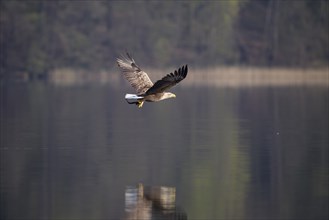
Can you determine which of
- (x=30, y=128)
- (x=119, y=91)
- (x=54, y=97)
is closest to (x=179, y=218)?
(x=30, y=128)

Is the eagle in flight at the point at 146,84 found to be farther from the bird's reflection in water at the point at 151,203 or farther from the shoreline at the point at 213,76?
the shoreline at the point at 213,76

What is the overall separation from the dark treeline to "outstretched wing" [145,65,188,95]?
55.8 meters

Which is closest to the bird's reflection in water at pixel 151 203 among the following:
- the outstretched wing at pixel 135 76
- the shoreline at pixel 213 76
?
the outstretched wing at pixel 135 76

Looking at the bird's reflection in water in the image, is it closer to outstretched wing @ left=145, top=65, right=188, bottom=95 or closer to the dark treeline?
outstretched wing @ left=145, top=65, right=188, bottom=95

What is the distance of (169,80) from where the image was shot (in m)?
16.3

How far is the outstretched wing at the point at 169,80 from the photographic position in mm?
15816

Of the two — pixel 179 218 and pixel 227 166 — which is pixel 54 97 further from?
pixel 179 218

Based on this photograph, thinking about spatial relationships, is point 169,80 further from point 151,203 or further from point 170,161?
point 151,203

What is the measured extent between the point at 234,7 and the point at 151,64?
29.4 ft

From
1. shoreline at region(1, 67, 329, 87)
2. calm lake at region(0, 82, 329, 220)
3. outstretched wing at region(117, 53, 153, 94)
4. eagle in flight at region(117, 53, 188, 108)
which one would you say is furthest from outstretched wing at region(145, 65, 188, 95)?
shoreline at region(1, 67, 329, 87)

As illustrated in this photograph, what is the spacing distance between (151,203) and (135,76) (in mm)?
5307

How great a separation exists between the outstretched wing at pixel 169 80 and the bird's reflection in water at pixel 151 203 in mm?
1912

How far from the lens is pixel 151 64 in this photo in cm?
7900

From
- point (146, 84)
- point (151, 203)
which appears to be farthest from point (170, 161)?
point (151, 203)
